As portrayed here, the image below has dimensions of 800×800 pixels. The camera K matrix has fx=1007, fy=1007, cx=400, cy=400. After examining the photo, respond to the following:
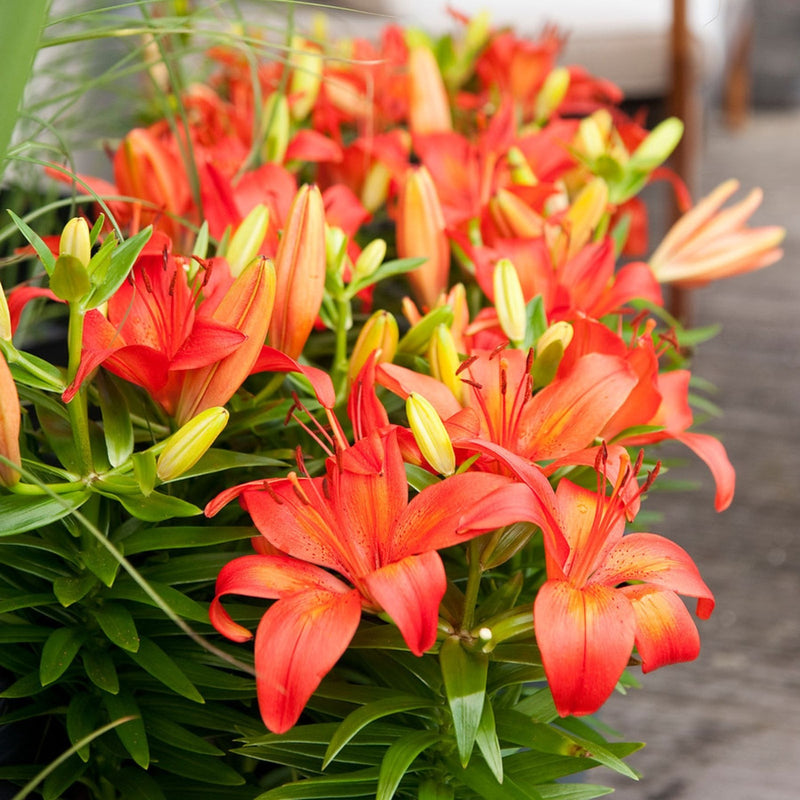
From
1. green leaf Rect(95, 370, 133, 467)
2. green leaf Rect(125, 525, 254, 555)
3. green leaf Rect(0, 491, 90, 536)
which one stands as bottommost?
green leaf Rect(125, 525, 254, 555)

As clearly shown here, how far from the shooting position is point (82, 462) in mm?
470

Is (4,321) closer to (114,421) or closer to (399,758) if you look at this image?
(114,421)

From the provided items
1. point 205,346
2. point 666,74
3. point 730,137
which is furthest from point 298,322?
point 730,137

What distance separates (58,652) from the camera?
47cm

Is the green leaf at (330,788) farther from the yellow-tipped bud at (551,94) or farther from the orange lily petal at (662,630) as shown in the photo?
the yellow-tipped bud at (551,94)

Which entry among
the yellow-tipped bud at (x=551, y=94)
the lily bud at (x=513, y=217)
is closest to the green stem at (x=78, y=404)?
the lily bud at (x=513, y=217)

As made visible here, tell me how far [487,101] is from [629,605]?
33.2 inches

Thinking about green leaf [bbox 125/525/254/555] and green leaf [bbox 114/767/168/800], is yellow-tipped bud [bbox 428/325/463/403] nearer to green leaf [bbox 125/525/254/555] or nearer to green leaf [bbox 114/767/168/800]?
green leaf [bbox 125/525/254/555]

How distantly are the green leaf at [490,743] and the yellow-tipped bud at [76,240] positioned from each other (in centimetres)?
27

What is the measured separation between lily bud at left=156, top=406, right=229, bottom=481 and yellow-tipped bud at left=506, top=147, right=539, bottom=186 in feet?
1.43

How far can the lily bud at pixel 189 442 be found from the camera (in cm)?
45

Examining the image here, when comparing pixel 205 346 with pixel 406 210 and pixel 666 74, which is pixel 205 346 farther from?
pixel 666 74

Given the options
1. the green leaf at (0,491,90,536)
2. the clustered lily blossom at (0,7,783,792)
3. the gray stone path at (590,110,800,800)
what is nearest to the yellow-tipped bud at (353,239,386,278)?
the clustered lily blossom at (0,7,783,792)

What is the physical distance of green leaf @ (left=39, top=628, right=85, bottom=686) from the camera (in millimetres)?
455
